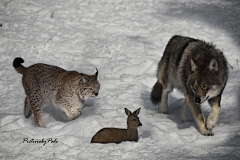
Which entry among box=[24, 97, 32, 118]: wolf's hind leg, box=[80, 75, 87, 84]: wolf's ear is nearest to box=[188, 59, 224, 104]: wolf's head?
box=[80, 75, 87, 84]: wolf's ear

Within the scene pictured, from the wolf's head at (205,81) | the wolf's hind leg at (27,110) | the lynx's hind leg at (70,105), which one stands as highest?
the wolf's head at (205,81)

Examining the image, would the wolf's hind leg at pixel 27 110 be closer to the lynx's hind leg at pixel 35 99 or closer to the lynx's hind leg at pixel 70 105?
the lynx's hind leg at pixel 35 99

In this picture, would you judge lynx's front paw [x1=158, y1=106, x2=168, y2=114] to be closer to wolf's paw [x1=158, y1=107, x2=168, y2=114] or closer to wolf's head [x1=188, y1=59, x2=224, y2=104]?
wolf's paw [x1=158, y1=107, x2=168, y2=114]

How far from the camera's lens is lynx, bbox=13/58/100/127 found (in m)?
5.19

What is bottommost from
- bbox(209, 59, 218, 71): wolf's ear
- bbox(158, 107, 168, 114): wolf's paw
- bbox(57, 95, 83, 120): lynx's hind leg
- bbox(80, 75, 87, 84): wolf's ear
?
bbox(158, 107, 168, 114): wolf's paw

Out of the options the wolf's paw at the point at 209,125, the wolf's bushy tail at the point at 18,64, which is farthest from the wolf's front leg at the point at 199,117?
the wolf's bushy tail at the point at 18,64

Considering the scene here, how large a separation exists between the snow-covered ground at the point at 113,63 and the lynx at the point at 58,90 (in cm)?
29

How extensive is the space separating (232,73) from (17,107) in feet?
17.4

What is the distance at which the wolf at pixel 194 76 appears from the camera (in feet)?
15.0

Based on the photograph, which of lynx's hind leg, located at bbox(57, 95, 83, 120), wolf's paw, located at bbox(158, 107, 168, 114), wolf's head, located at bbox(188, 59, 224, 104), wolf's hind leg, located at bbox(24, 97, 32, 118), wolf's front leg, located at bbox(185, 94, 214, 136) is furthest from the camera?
wolf's paw, located at bbox(158, 107, 168, 114)

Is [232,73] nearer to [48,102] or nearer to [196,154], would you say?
[196,154]

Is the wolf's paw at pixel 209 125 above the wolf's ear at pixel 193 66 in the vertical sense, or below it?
below

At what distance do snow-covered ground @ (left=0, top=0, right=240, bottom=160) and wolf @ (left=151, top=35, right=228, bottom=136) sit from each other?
0.87 feet

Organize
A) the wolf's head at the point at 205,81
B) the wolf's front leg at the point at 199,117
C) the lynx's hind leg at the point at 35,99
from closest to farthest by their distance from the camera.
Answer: the wolf's head at the point at 205,81 → the wolf's front leg at the point at 199,117 → the lynx's hind leg at the point at 35,99
